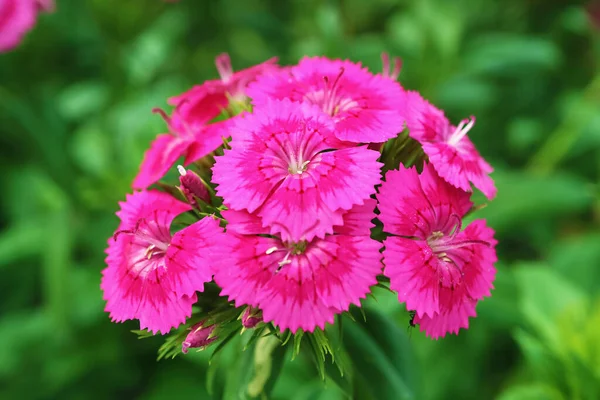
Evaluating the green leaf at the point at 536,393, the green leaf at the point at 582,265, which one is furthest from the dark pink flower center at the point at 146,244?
the green leaf at the point at 582,265

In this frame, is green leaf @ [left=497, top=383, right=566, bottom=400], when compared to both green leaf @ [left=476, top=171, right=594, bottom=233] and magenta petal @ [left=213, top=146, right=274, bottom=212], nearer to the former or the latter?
green leaf @ [left=476, top=171, right=594, bottom=233]

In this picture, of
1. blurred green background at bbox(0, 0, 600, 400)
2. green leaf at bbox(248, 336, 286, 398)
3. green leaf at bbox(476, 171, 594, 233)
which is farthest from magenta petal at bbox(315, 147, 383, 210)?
green leaf at bbox(476, 171, 594, 233)

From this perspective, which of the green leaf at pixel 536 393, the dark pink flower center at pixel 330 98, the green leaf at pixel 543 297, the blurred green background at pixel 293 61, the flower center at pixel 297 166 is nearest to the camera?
the flower center at pixel 297 166

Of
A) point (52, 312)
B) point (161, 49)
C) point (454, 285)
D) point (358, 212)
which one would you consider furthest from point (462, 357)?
point (161, 49)

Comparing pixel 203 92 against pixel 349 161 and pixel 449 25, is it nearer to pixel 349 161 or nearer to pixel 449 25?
pixel 349 161

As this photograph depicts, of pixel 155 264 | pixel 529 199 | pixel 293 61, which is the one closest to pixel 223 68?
pixel 155 264

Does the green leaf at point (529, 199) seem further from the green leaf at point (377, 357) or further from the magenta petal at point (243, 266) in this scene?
the magenta petal at point (243, 266)
